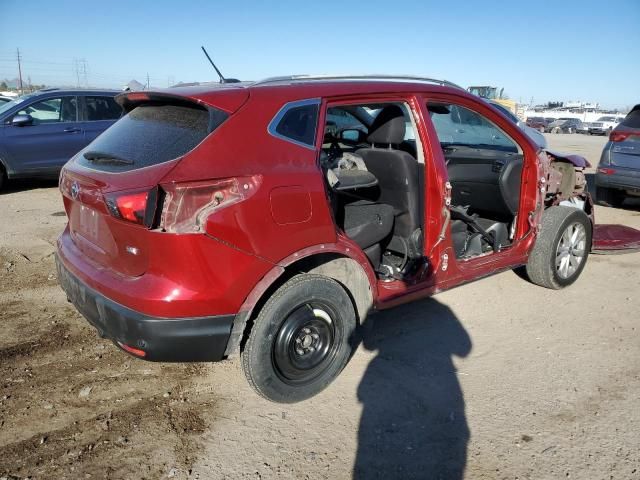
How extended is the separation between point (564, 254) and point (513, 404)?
218cm

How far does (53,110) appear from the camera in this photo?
891 cm

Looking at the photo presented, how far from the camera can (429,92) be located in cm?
336

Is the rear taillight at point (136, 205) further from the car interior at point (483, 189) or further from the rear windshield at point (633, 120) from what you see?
the rear windshield at point (633, 120)

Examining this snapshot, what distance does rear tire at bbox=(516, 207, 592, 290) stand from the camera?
434 cm

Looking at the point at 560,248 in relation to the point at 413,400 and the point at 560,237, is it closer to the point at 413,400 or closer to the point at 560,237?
the point at 560,237

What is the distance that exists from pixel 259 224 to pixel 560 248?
128 inches

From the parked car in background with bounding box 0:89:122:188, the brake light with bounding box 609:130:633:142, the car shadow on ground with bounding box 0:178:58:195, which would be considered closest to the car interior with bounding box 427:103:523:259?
the brake light with bounding box 609:130:633:142

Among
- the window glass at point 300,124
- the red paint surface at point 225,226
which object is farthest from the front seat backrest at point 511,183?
the window glass at point 300,124

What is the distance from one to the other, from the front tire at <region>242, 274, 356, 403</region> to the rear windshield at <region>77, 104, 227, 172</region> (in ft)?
2.96

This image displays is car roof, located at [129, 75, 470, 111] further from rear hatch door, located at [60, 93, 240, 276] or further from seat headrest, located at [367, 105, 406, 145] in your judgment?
seat headrest, located at [367, 105, 406, 145]

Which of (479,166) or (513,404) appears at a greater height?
(479,166)

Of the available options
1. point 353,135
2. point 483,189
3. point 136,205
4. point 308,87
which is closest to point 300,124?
point 308,87

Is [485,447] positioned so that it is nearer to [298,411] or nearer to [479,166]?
[298,411]

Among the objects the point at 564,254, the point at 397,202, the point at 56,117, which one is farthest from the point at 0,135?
the point at 564,254
